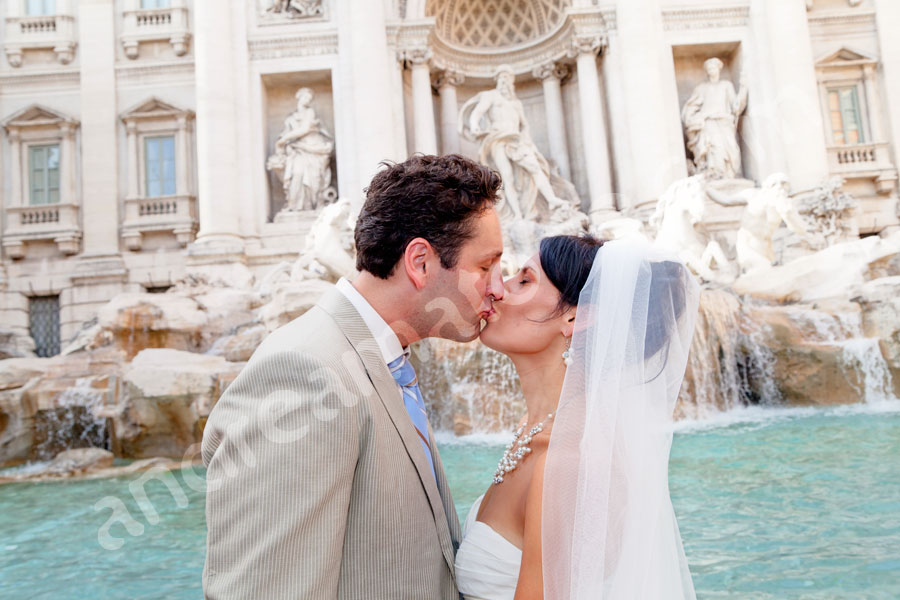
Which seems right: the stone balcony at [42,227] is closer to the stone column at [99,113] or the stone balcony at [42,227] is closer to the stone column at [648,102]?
the stone column at [99,113]

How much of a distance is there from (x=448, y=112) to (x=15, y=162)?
1045 cm

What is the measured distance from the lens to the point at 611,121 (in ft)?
49.5

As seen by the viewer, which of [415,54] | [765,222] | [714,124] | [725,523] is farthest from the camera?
[714,124]

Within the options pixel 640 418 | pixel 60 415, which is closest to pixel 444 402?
pixel 60 415

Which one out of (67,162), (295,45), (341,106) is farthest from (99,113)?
(341,106)

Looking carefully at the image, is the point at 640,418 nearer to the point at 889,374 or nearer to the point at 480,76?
the point at 889,374

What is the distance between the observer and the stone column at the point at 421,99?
48.4 feet

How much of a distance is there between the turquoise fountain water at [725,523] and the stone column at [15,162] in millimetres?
12307

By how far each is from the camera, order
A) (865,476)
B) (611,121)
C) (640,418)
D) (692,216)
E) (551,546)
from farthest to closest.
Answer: (611,121), (692,216), (865,476), (640,418), (551,546)

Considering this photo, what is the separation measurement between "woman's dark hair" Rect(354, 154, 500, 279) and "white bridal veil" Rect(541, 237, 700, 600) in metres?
0.49

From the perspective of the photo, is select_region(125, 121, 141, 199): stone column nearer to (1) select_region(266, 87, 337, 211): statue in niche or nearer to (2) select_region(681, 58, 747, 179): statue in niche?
(1) select_region(266, 87, 337, 211): statue in niche

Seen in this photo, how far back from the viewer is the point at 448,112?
15.9 m

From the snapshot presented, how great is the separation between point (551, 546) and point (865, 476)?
3.94 meters

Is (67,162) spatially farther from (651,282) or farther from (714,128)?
(651,282)
